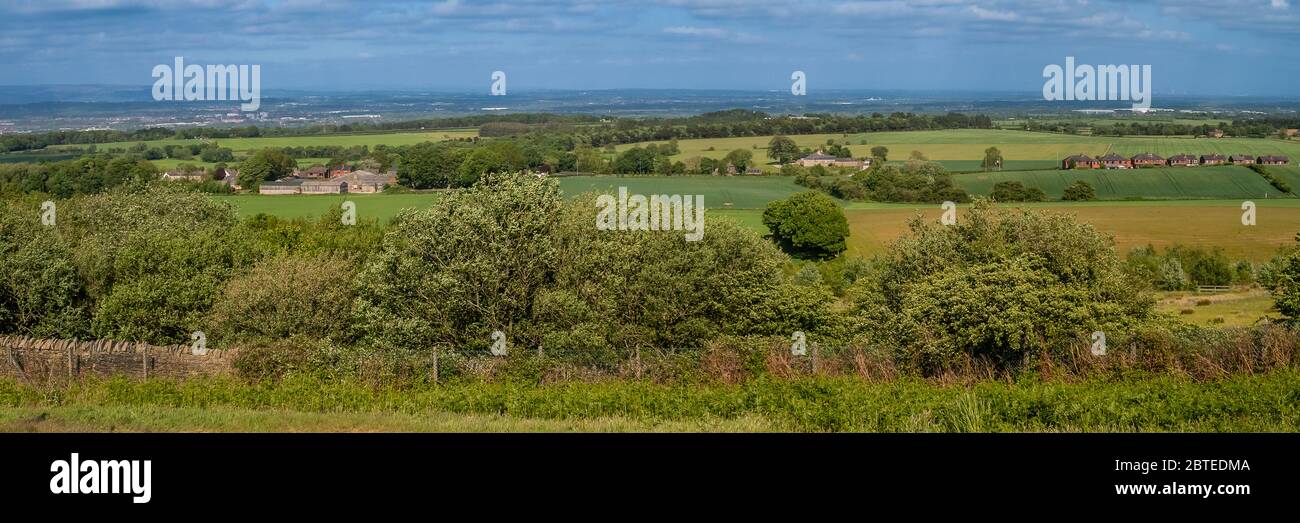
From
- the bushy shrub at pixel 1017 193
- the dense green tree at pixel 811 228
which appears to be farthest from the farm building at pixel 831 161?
the dense green tree at pixel 811 228

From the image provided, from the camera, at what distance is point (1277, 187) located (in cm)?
8575

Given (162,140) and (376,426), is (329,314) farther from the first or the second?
(162,140)

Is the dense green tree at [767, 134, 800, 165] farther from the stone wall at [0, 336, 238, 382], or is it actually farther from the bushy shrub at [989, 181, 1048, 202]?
the stone wall at [0, 336, 238, 382]

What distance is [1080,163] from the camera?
103 metres

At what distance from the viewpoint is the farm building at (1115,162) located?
102 metres

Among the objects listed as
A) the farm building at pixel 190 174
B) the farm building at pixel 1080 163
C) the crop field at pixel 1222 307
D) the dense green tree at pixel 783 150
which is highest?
the dense green tree at pixel 783 150

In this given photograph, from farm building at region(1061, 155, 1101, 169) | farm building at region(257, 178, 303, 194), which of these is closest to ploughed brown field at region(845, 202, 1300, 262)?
farm building at region(1061, 155, 1101, 169)

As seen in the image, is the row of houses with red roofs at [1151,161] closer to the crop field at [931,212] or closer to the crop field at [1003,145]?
the crop field at [1003,145]

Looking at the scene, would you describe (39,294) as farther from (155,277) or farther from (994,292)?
(994,292)

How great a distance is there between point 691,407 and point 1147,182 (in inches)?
3460

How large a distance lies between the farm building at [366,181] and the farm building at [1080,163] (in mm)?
61673

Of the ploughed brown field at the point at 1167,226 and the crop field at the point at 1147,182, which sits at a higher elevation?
the crop field at the point at 1147,182

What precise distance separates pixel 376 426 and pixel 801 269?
160ft

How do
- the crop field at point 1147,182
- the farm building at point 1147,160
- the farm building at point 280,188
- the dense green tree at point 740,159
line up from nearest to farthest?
the farm building at point 280,188 → the crop field at point 1147,182 → the farm building at point 1147,160 → the dense green tree at point 740,159
